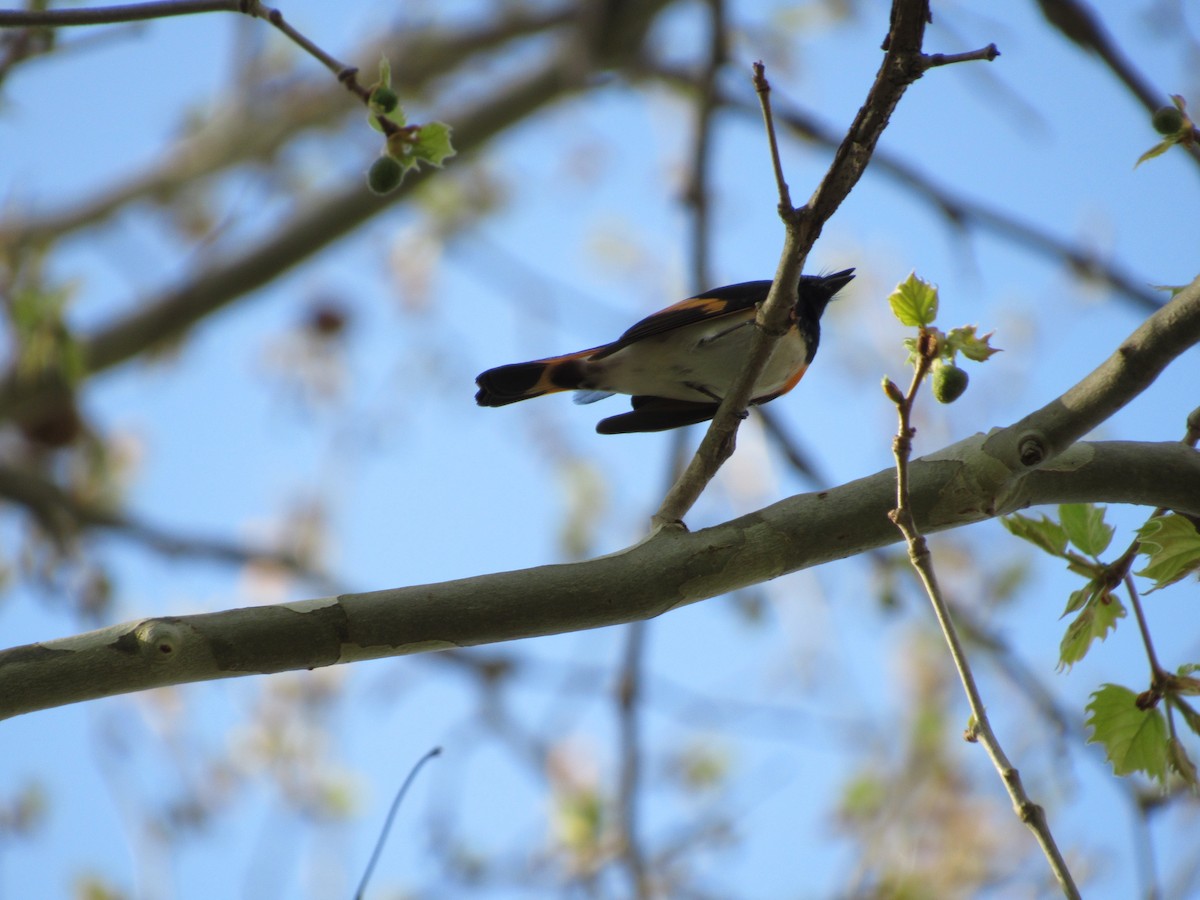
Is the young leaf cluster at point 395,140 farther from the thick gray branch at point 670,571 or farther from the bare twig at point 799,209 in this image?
the thick gray branch at point 670,571

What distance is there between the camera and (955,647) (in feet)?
5.23

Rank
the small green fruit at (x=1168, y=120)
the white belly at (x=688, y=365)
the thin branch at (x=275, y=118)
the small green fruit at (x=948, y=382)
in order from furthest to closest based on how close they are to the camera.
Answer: the thin branch at (x=275, y=118) < the white belly at (x=688, y=365) < the small green fruit at (x=1168, y=120) < the small green fruit at (x=948, y=382)

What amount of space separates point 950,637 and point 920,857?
493 centimetres

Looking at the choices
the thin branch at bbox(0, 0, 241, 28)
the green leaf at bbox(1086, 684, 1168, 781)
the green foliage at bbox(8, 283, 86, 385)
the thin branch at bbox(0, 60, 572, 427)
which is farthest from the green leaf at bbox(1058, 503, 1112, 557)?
the thin branch at bbox(0, 60, 572, 427)

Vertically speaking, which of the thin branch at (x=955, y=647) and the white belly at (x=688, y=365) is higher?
the white belly at (x=688, y=365)

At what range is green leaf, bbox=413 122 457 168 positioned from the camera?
82.4 inches

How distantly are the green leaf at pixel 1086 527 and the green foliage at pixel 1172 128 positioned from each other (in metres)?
0.62

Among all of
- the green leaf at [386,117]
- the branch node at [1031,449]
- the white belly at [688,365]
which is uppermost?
the white belly at [688,365]

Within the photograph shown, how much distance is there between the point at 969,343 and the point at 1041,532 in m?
0.46

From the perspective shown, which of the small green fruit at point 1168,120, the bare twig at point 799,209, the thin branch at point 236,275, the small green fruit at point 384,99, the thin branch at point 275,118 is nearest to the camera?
the bare twig at point 799,209

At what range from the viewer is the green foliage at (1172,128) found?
6.21 ft

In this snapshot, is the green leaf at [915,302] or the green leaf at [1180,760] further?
the green leaf at [1180,760]

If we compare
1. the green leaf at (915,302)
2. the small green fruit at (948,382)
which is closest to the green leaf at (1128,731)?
the small green fruit at (948,382)

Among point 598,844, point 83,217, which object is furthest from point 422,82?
point 598,844
